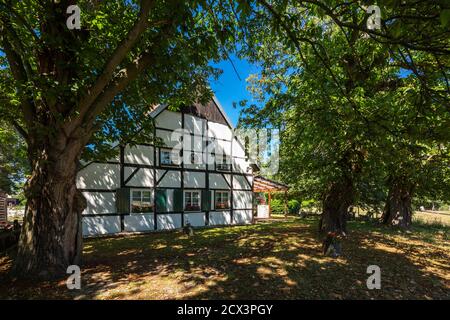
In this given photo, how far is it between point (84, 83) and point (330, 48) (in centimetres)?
670

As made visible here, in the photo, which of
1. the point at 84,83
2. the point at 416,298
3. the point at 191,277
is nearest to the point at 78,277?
the point at 191,277

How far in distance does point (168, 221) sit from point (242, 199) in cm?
597

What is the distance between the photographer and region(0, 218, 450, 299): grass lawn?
469 cm

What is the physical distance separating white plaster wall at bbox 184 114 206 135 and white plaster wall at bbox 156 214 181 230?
5.07 meters

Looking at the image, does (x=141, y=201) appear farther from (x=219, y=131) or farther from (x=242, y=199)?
(x=242, y=199)

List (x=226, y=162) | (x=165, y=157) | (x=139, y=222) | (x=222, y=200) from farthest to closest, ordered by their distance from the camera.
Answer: (x=226, y=162) < (x=222, y=200) < (x=165, y=157) < (x=139, y=222)

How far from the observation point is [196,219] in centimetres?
1503

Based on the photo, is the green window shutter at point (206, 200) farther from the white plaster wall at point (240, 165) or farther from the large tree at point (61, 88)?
the large tree at point (61, 88)

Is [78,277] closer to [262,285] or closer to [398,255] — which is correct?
[262,285]

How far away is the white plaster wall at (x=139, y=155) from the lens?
12625 millimetres

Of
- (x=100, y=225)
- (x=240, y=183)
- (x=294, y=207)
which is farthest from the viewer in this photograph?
(x=294, y=207)

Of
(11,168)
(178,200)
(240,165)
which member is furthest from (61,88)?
(11,168)

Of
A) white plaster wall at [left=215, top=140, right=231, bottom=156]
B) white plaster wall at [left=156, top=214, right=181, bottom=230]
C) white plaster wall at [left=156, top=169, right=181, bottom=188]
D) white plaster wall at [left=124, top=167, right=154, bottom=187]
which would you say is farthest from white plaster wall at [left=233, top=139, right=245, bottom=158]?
white plaster wall at [left=124, top=167, right=154, bottom=187]

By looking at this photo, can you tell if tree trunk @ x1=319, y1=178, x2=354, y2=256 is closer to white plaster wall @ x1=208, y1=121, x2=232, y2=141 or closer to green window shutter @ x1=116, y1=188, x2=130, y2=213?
white plaster wall @ x1=208, y1=121, x2=232, y2=141
